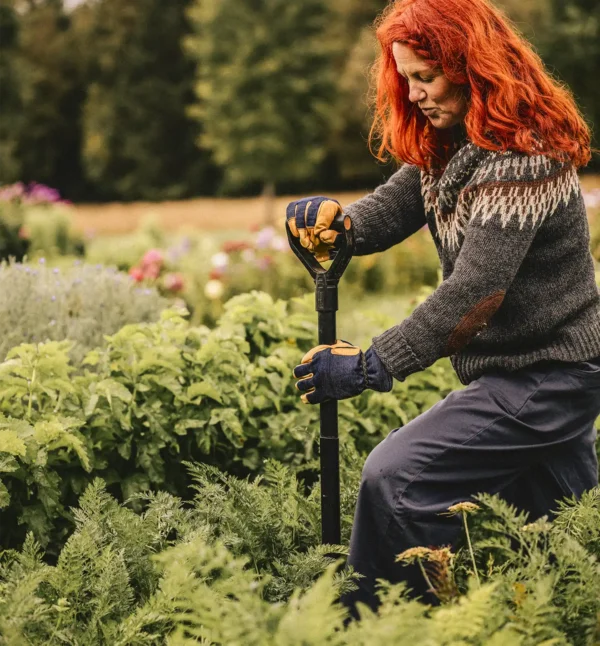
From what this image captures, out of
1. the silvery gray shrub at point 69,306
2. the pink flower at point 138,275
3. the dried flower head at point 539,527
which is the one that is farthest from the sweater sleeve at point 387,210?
the pink flower at point 138,275

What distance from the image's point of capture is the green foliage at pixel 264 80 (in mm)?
25078

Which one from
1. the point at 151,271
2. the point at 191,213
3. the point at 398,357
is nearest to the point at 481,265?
the point at 398,357

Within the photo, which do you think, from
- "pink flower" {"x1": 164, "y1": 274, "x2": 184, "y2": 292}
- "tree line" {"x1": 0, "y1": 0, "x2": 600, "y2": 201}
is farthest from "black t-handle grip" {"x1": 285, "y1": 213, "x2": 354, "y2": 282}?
"tree line" {"x1": 0, "y1": 0, "x2": 600, "y2": 201}

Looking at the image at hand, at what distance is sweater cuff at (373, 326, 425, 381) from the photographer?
224cm

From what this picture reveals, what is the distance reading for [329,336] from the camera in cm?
246

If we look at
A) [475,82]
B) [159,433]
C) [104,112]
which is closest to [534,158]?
[475,82]

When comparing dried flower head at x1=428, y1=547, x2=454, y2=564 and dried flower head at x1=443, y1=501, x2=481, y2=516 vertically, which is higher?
dried flower head at x1=443, y1=501, x2=481, y2=516

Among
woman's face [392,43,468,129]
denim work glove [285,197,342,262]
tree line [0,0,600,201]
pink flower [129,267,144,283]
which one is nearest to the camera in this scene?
woman's face [392,43,468,129]

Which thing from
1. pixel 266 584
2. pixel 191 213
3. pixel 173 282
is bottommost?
pixel 266 584

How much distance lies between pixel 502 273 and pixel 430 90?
59 cm

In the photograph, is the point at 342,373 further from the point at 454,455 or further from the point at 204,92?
the point at 204,92

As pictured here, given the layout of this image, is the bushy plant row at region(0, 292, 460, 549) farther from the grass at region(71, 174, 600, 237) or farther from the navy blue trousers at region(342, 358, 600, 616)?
the grass at region(71, 174, 600, 237)

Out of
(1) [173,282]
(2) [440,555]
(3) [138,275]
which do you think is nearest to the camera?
(2) [440,555]

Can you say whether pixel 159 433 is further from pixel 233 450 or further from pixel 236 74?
pixel 236 74
